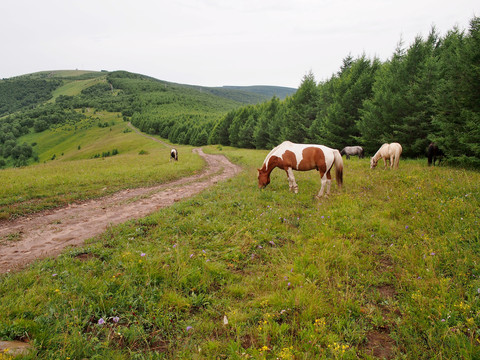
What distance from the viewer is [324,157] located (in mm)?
10305

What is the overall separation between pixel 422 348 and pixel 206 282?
11.5 ft

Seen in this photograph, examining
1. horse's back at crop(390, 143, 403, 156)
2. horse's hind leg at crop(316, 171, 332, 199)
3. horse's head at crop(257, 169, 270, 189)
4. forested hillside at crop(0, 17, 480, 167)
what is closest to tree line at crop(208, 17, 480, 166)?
forested hillside at crop(0, 17, 480, 167)

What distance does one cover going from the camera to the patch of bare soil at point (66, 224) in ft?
19.9

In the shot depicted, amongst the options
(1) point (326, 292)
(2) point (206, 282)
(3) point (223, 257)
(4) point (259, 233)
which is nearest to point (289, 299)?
(1) point (326, 292)

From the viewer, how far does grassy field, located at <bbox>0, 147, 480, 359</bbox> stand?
308cm

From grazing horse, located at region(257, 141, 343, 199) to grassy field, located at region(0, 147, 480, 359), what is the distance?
3351 mm

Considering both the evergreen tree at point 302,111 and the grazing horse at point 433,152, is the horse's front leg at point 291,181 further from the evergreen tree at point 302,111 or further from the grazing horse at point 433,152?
the evergreen tree at point 302,111

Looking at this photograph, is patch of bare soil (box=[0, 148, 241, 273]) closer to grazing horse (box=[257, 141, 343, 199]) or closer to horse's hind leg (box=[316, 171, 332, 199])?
grazing horse (box=[257, 141, 343, 199])

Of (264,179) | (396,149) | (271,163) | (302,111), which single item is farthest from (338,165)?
(302,111)

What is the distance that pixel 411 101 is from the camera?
19703 mm

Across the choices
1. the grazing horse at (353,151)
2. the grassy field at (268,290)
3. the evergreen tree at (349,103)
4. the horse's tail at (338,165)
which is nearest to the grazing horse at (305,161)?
the horse's tail at (338,165)

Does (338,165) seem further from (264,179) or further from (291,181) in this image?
(264,179)

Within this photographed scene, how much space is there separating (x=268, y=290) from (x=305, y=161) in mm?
7457

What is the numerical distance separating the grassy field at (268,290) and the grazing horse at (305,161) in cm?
335
